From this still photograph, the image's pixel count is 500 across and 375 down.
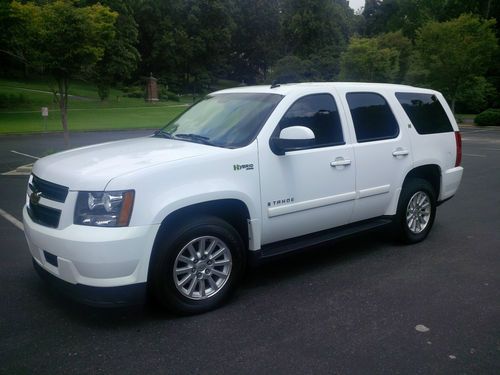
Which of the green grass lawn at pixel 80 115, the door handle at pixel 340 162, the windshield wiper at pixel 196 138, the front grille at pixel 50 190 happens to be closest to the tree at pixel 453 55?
the green grass lawn at pixel 80 115

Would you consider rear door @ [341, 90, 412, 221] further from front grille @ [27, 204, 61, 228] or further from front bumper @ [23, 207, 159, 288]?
front grille @ [27, 204, 61, 228]

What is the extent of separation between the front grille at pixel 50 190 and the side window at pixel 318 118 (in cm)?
199

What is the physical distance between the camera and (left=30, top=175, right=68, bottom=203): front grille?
376 centimetres

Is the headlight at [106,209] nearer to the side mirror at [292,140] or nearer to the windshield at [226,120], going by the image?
the windshield at [226,120]

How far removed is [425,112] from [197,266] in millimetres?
3590

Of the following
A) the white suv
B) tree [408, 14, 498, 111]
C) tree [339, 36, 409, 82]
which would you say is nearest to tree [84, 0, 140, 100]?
tree [339, 36, 409, 82]

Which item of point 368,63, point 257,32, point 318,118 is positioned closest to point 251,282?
point 318,118

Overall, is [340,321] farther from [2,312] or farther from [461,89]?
[461,89]

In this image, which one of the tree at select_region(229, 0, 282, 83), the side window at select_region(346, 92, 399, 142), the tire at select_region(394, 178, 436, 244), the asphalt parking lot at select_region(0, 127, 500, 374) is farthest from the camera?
the tree at select_region(229, 0, 282, 83)

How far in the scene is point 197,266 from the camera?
4039 mm

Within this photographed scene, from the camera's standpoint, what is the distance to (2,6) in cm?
2209

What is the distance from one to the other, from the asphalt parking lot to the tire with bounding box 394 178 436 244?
223mm

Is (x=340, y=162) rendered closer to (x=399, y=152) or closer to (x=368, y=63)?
(x=399, y=152)

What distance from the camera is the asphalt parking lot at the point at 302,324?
3.31 meters
